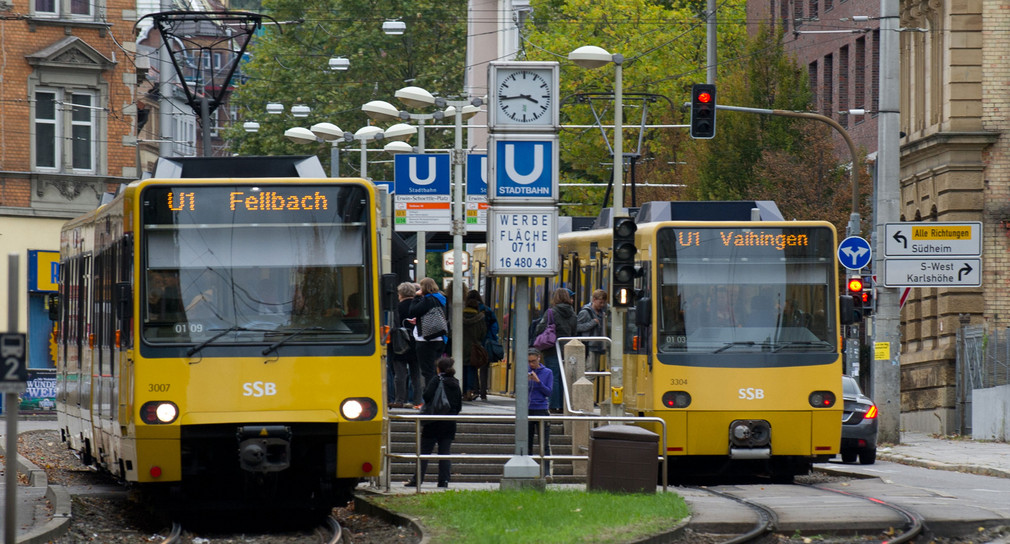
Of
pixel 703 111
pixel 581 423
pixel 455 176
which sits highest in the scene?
pixel 703 111

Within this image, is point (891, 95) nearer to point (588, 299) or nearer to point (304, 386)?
point (588, 299)

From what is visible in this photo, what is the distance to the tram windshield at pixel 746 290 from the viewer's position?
19250mm

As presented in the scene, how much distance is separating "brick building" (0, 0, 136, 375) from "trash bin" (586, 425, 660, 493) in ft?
94.2

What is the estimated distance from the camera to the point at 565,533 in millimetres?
12914

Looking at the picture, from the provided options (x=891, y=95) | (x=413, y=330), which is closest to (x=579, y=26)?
(x=891, y=95)

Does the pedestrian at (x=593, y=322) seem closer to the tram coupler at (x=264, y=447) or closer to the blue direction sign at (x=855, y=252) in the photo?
the blue direction sign at (x=855, y=252)

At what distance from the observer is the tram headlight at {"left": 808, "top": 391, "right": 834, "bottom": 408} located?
62.7 feet

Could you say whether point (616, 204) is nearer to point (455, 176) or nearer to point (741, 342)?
point (455, 176)

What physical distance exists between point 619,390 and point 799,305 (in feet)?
9.79

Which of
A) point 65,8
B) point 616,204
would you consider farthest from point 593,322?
point 65,8

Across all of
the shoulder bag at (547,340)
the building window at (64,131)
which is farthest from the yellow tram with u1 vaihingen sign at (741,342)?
the building window at (64,131)

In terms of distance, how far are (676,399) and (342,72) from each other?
191 ft

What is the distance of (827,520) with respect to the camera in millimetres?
14219

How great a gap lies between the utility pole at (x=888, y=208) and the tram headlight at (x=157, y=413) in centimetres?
1569
